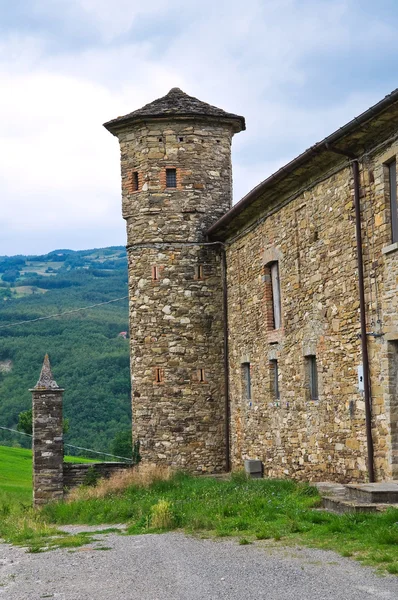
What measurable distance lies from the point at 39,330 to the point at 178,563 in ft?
295

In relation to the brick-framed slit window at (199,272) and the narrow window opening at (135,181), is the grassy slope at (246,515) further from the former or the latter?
the narrow window opening at (135,181)

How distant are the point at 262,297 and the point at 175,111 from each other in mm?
5892

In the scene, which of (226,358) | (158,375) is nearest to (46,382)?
(158,375)

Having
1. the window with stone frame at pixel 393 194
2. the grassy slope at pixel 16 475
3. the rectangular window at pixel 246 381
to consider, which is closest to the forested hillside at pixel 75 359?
the grassy slope at pixel 16 475

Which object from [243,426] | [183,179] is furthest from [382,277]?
[183,179]

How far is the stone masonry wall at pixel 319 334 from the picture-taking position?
48.3 ft

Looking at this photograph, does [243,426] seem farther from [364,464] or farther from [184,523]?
[184,523]

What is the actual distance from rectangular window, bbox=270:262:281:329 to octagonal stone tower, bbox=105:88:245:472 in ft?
11.2

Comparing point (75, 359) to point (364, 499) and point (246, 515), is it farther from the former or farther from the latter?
point (364, 499)

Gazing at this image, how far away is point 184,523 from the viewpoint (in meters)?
13.5

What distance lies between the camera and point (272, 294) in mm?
20594

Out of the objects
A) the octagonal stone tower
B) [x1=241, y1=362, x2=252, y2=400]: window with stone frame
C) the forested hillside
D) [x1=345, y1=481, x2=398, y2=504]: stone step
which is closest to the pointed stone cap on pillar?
the octagonal stone tower

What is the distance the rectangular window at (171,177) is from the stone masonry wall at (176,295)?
0.42 ft

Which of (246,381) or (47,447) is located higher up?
(246,381)
